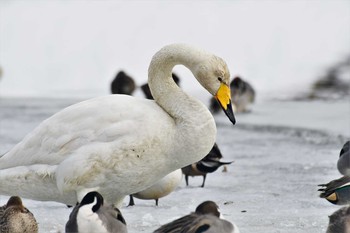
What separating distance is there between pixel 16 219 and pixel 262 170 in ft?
11.2

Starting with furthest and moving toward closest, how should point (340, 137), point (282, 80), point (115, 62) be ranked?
point (115, 62)
point (282, 80)
point (340, 137)

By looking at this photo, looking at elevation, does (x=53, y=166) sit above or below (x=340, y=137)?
above

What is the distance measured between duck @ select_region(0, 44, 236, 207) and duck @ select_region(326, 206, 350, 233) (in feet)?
3.04

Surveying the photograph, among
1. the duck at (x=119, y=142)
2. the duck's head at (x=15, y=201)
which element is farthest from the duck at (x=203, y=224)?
the duck's head at (x=15, y=201)

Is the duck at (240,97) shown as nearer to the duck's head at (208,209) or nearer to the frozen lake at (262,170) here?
the frozen lake at (262,170)

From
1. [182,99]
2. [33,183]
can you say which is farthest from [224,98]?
[33,183]

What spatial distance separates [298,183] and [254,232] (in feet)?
6.61

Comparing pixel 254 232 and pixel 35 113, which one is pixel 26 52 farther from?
pixel 254 232

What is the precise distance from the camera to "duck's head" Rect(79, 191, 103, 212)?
17.9 ft

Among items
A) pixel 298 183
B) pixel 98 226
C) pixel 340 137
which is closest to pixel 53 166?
pixel 98 226

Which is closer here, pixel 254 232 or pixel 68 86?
pixel 254 232

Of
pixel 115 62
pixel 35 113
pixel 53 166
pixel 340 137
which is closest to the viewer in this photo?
pixel 53 166

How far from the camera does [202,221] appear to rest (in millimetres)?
5320

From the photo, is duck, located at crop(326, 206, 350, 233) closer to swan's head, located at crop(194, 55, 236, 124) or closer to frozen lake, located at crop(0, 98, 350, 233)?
frozen lake, located at crop(0, 98, 350, 233)
